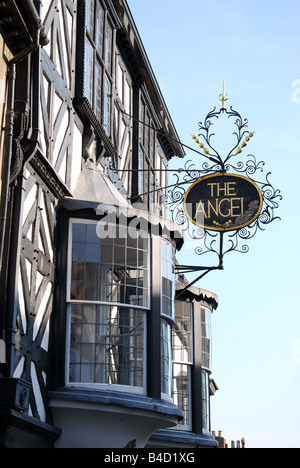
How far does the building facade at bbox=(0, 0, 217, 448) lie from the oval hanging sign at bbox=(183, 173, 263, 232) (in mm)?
1384

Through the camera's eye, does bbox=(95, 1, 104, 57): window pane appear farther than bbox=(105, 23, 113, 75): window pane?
No

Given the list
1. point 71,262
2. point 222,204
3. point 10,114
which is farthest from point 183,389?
point 10,114

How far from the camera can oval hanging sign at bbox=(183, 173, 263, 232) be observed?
16125mm

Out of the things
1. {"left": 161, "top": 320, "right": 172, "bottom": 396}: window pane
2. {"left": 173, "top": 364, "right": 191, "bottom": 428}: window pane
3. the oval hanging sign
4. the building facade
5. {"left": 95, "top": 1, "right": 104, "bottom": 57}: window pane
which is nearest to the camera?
the building facade

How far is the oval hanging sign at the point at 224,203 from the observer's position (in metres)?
16.1

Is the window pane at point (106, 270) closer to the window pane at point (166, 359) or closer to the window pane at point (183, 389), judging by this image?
the window pane at point (166, 359)

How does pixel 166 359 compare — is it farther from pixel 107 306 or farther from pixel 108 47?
pixel 108 47

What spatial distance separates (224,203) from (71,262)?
4281mm

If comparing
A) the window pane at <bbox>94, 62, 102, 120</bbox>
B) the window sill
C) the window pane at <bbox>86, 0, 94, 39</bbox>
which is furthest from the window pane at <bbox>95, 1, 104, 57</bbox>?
the window sill

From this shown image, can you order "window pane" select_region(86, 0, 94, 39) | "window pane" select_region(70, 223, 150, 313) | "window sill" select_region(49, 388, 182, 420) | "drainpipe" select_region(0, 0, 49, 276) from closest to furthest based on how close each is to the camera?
"drainpipe" select_region(0, 0, 49, 276)
"window sill" select_region(49, 388, 182, 420)
"window pane" select_region(70, 223, 150, 313)
"window pane" select_region(86, 0, 94, 39)

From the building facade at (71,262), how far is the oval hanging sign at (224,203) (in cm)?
138

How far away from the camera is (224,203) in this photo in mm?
16266

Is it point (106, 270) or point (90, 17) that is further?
point (90, 17)

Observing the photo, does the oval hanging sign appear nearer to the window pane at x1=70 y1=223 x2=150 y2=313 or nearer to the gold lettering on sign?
the gold lettering on sign
